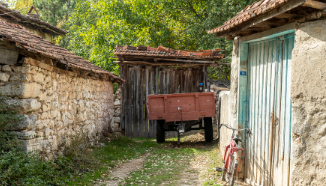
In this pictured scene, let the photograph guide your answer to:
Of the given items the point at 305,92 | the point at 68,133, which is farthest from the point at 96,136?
the point at 305,92

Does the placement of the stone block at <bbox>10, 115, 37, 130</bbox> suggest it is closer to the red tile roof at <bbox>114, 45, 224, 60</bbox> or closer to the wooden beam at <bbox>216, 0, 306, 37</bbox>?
the wooden beam at <bbox>216, 0, 306, 37</bbox>

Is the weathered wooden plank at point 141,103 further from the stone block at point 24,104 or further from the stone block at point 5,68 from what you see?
the stone block at point 5,68

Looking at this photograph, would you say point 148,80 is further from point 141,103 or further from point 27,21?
point 27,21

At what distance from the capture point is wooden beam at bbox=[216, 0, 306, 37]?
135 inches

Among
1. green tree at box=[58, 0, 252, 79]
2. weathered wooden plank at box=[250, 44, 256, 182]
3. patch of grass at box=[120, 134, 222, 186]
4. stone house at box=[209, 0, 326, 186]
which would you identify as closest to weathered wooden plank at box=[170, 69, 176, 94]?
patch of grass at box=[120, 134, 222, 186]

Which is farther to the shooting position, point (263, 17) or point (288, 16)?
point (263, 17)

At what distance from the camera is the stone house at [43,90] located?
467cm

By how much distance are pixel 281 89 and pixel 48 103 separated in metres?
4.22

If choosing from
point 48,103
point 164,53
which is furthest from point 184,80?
point 48,103

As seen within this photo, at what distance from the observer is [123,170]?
670 centimetres

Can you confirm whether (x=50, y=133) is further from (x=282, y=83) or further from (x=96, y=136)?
(x=282, y=83)

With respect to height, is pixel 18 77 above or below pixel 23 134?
above

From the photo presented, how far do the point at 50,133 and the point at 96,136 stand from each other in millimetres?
3643

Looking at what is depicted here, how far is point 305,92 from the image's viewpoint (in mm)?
3482
